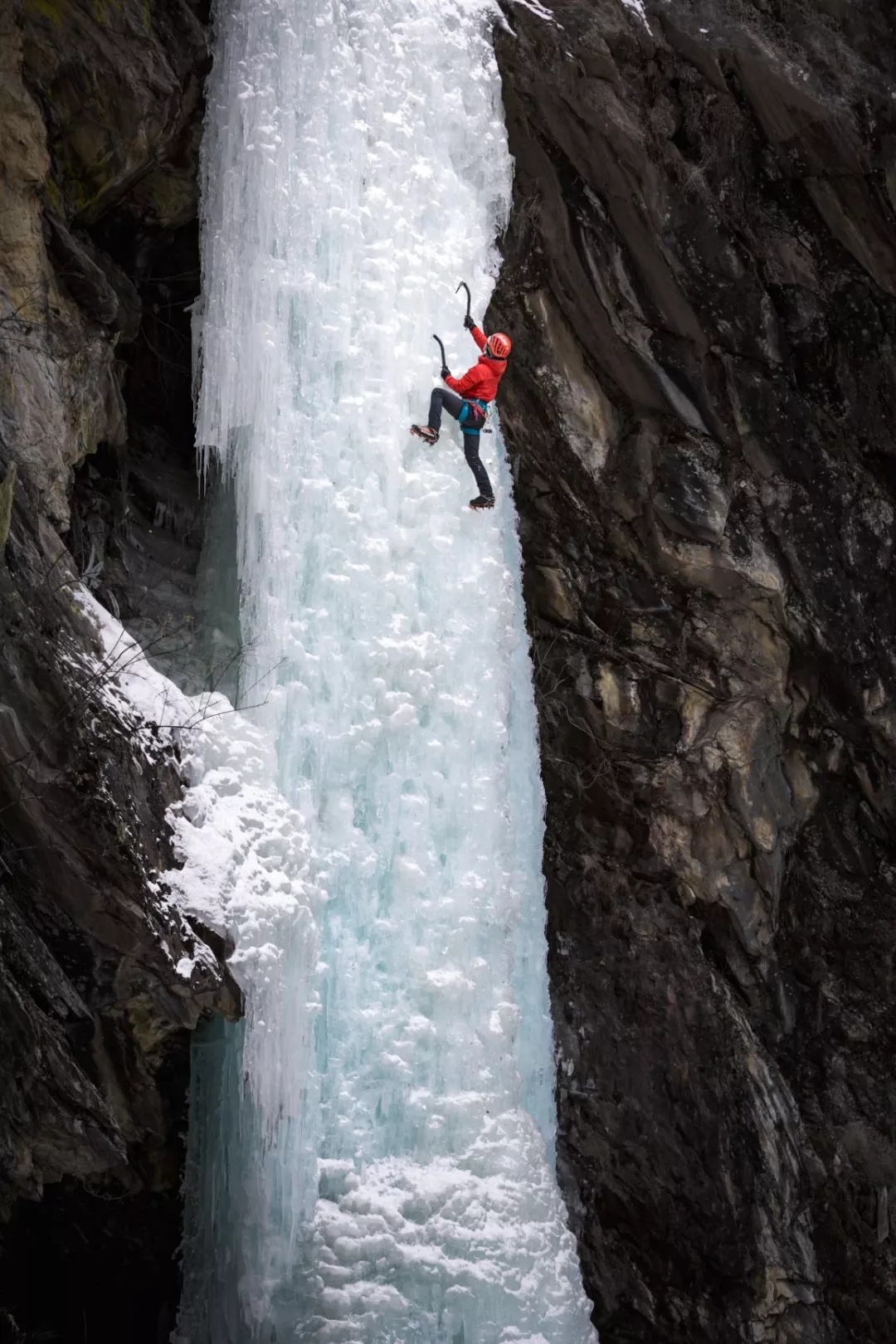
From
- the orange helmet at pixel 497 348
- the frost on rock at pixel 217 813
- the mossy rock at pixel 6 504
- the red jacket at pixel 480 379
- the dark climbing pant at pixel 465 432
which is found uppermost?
the orange helmet at pixel 497 348

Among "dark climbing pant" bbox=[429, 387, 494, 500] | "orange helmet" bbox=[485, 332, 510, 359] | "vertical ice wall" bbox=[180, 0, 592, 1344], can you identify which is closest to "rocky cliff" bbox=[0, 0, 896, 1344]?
"vertical ice wall" bbox=[180, 0, 592, 1344]

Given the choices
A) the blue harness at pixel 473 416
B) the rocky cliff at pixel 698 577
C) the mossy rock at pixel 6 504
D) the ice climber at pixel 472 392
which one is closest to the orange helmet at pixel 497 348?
the ice climber at pixel 472 392

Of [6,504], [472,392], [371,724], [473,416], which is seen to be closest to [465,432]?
[473,416]

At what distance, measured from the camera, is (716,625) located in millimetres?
9359

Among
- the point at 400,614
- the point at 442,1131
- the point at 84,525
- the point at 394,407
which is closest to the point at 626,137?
the point at 394,407

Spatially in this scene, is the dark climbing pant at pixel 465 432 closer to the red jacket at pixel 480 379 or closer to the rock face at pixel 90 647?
the red jacket at pixel 480 379

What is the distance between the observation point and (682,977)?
30.9 feet

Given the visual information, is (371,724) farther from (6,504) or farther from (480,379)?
(6,504)

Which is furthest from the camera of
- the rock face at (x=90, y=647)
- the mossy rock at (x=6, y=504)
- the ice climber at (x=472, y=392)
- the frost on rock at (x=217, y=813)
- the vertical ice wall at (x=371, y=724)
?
the ice climber at (x=472, y=392)

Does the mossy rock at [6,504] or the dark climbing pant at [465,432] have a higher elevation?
the dark climbing pant at [465,432]

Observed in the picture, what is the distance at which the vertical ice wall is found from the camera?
281 inches

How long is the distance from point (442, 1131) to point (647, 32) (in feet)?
22.8

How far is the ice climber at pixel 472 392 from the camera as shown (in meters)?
8.16

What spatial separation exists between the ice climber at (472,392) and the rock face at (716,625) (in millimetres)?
1100
